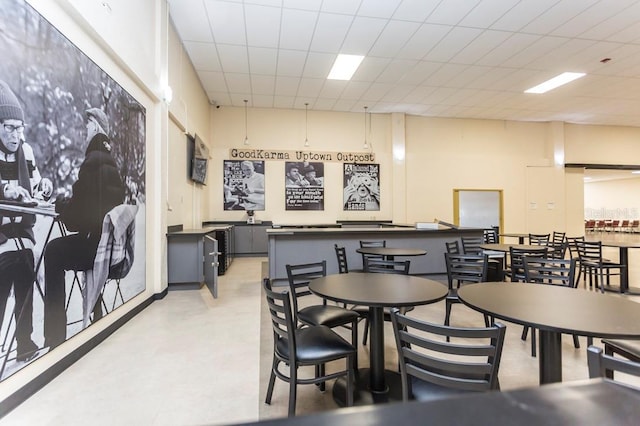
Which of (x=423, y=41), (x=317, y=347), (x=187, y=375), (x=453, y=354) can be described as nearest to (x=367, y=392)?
(x=317, y=347)

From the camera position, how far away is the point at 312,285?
242cm

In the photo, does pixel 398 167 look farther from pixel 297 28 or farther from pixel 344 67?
pixel 297 28

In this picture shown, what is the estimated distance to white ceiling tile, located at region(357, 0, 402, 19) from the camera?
4434 mm

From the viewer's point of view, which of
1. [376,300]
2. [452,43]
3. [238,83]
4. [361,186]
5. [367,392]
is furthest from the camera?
[361,186]

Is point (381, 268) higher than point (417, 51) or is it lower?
lower

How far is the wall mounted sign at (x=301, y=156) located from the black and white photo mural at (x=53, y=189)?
540 centimetres

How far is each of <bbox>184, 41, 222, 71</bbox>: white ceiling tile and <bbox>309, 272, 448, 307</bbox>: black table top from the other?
5.09 meters

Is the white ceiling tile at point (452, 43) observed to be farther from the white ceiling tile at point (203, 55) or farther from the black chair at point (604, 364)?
the black chair at point (604, 364)

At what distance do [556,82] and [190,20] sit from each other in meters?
7.68

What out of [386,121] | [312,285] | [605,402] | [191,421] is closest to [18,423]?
[191,421]

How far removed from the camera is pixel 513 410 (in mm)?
611

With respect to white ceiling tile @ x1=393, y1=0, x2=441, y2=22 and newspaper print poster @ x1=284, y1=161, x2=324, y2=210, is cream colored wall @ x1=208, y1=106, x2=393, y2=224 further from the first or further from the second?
white ceiling tile @ x1=393, y1=0, x2=441, y2=22

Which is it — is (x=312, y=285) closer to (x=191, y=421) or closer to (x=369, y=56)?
(x=191, y=421)

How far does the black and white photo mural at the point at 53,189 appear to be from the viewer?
6.48 feet
